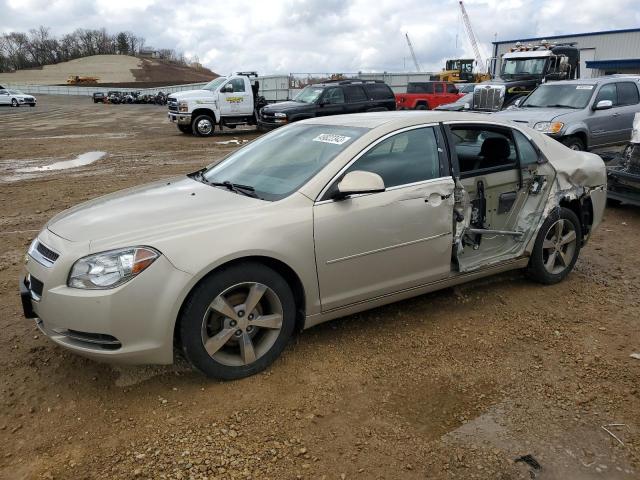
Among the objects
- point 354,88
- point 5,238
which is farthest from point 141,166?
point 354,88

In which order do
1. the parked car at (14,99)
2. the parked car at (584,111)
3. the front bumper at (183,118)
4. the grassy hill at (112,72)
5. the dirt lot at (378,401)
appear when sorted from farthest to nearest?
the grassy hill at (112,72), the parked car at (14,99), the front bumper at (183,118), the parked car at (584,111), the dirt lot at (378,401)

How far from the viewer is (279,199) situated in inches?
132

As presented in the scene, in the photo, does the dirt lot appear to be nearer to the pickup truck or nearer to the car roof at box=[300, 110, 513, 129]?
the car roof at box=[300, 110, 513, 129]

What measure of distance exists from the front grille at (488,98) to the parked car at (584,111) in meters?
5.53

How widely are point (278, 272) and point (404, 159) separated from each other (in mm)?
1271

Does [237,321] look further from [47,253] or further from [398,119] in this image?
[398,119]

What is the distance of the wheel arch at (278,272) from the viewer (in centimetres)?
296

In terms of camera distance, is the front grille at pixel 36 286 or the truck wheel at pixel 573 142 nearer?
the front grille at pixel 36 286

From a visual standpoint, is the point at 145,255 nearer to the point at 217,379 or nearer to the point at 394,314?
the point at 217,379

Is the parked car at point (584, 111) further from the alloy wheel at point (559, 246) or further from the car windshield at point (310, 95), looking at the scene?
the car windshield at point (310, 95)

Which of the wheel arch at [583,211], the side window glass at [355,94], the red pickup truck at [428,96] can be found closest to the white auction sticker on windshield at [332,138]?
the wheel arch at [583,211]

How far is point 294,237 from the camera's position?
10.6 feet

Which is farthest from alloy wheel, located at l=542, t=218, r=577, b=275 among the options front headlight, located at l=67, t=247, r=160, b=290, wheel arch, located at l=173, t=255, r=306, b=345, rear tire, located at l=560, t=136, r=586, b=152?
rear tire, located at l=560, t=136, r=586, b=152

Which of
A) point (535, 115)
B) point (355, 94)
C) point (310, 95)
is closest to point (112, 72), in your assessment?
point (310, 95)
